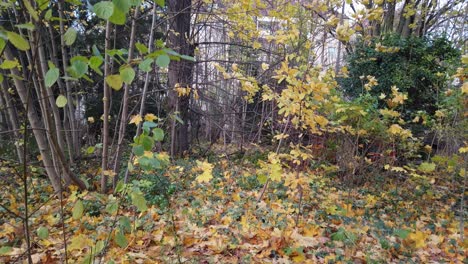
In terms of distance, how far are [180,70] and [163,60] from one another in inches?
219

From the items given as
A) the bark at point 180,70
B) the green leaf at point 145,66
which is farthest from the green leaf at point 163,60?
the bark at point 180,70

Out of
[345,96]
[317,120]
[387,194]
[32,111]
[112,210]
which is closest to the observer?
[112,210]

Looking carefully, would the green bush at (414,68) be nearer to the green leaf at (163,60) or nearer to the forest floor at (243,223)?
the forest floor at (243,223)

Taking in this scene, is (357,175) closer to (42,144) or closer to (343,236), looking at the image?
(343,236)

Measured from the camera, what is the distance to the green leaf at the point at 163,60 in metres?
1.01

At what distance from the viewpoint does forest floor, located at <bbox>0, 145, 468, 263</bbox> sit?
2.48 meters

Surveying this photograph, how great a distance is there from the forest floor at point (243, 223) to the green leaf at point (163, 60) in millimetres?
731

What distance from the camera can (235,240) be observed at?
9.28ft

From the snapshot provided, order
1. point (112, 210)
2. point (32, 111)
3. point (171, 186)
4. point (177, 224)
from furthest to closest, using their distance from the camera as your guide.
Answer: point (171, 186) < point (32, 111) < point (177, 224) < point (112, 210)

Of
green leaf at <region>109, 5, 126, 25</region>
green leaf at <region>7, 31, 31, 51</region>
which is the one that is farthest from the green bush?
green leaf at <region>7, 31, 31, 51</region>

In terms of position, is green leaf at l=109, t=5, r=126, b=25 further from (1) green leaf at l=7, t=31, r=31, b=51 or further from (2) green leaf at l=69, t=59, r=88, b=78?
(1) green leaf at l=7, t=31, r=31, b=51

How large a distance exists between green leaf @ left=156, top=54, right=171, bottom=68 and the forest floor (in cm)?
73

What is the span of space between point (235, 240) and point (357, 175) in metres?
3.40

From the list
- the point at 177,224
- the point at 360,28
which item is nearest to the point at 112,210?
the point at 177,224
